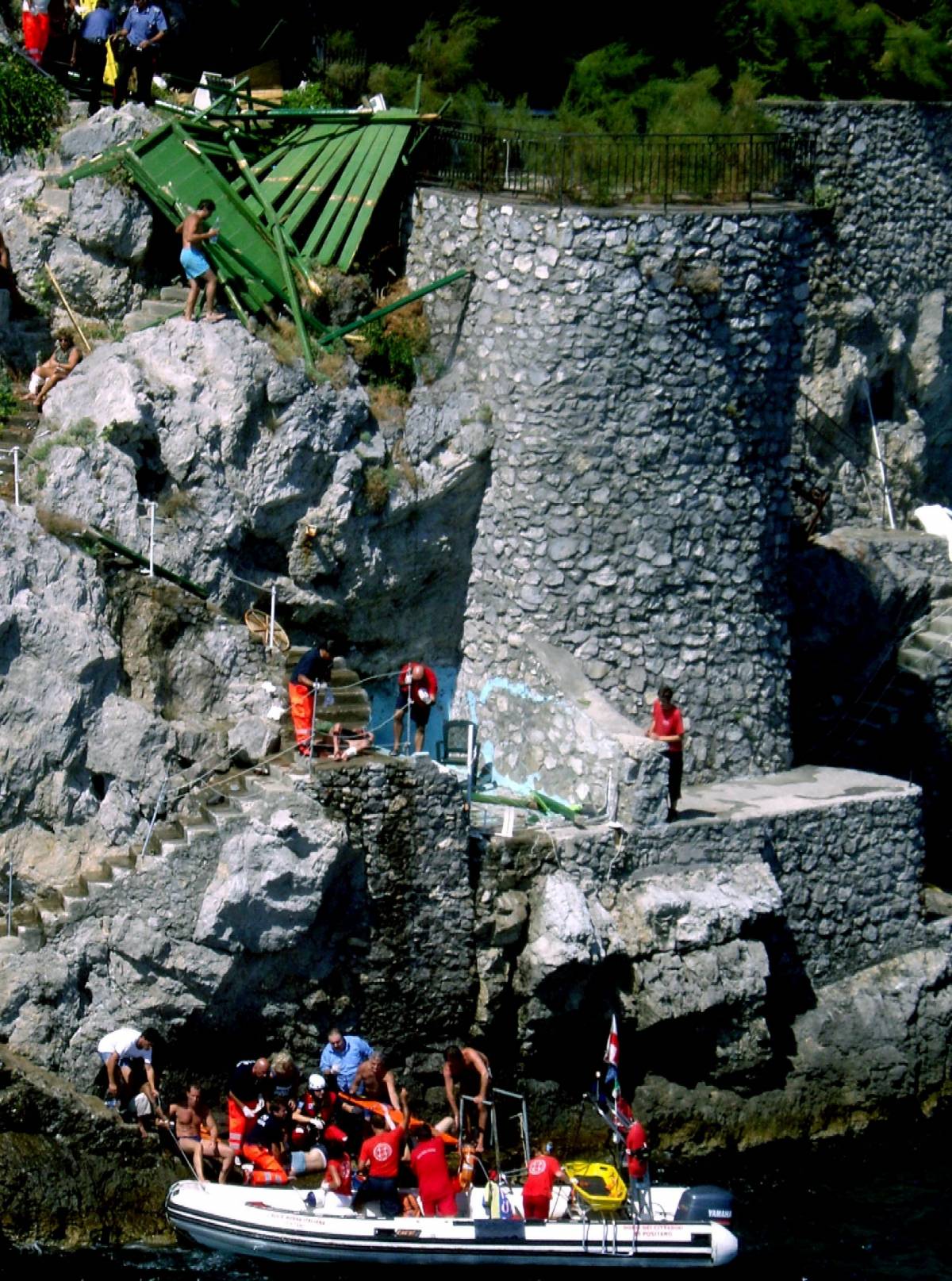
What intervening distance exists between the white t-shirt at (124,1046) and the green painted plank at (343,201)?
808 centimetres

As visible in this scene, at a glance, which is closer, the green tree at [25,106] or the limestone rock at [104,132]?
the limestone rock at [104,132]

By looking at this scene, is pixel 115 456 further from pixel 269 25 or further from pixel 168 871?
pixel 269 25

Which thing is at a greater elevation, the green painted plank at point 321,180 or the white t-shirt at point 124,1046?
the green painted plank at point 321,180

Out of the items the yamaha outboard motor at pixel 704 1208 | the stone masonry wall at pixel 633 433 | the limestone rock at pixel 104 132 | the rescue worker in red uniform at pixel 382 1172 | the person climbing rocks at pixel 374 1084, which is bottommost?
the yamaha outboard motor at pixel 704 1208

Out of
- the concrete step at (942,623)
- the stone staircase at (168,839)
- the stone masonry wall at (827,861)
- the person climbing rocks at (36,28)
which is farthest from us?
the concrete step at (942,623)

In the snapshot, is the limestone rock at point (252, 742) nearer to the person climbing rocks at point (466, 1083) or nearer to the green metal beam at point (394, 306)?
the person climbing rocks at point (466, 1083)

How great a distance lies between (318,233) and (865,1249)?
11236 mm

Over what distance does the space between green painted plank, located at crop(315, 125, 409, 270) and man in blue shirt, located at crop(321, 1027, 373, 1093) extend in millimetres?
7889

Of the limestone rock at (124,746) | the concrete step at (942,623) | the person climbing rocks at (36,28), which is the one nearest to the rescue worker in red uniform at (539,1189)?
the limestone rock at (124,746)

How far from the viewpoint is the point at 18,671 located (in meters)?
28.0

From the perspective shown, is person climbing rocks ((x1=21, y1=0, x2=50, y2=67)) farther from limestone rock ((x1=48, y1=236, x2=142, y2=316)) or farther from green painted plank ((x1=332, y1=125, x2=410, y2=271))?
green painted plank ((x1=332, y1=125, x2=410, y2=271))

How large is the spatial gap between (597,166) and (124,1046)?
32.2 feet

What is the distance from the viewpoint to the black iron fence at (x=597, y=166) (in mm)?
29984

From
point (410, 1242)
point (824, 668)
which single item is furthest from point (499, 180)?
point (410, 1242)
